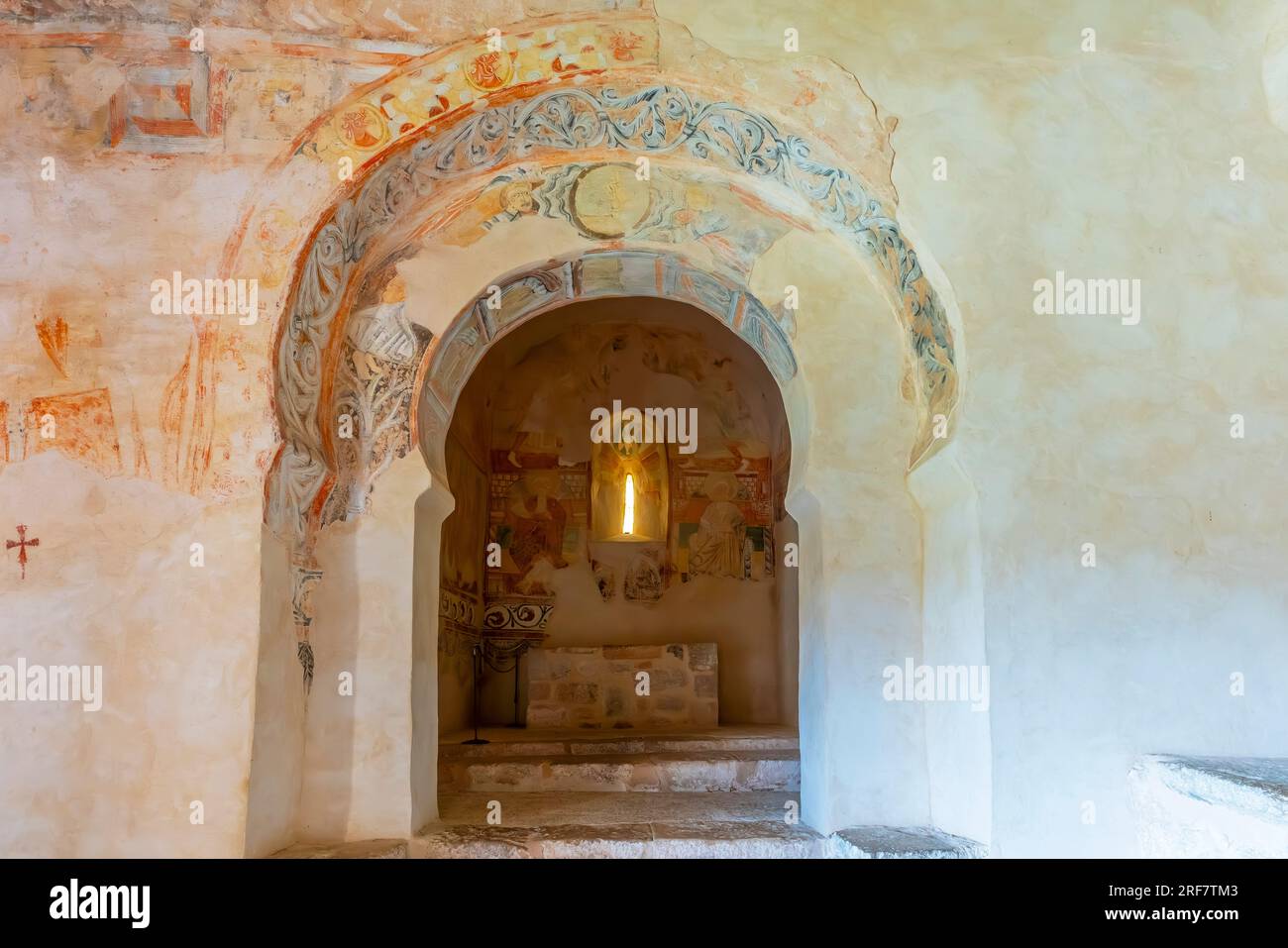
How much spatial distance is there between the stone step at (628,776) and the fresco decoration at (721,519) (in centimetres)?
363

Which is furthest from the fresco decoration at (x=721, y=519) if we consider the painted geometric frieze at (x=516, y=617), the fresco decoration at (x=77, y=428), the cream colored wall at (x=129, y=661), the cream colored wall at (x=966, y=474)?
the fresco decoration at (x=77, y=428)

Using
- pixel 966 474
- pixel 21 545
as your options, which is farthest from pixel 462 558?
pixel 966 474

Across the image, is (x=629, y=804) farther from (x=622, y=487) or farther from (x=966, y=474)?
(x=622, y=487)

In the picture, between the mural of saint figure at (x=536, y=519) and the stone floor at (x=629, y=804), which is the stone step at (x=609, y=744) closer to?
the stone floor at (x=629, y=804)

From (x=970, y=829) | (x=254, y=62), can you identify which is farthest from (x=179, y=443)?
(x=970, y=829)

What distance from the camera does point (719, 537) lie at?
38.0 ft

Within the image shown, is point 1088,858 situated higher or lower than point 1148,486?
lower

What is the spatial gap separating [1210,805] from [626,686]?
6550mm

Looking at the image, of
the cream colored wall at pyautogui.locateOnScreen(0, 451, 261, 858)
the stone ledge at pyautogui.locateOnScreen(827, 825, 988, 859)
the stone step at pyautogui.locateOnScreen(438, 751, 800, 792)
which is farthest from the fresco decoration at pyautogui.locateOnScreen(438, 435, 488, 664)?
the stone ledge at pyautogui.locateOnScreen(827, 825, 988, 859)

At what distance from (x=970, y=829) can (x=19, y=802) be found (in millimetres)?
4484

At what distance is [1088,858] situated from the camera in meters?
4.95

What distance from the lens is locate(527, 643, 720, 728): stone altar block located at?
10.2m

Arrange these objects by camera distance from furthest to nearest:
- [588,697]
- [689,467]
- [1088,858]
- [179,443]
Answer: [689,467], [588,697], [179,443], [1088,858]

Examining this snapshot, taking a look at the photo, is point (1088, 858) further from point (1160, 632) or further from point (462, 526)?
point (462, 526)
